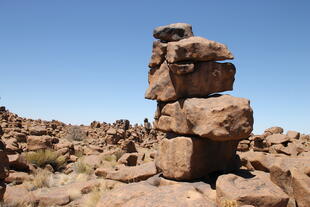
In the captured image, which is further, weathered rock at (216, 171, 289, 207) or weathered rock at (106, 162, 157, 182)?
weathered rock at (106, 162, 157, 182)

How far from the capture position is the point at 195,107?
Result: 617 cm

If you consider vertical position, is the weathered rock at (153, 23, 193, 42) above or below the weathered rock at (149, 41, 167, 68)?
above

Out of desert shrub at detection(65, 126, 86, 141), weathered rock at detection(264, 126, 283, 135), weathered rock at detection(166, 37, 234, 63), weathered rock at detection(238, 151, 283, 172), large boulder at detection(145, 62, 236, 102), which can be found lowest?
desert shrub at detection(65, 126, 86, 141)

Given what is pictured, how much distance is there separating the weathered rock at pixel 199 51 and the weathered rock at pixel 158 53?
0.83m

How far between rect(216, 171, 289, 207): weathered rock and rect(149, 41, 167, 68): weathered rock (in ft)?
11.3

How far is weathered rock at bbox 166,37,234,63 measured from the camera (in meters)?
6.51

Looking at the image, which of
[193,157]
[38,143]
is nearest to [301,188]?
[193,157]

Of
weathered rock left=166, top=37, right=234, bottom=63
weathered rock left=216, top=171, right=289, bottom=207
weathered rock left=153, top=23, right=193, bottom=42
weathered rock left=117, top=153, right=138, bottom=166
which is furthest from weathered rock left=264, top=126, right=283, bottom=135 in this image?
weathered rock left=216, top=171, right=289, bottom=207

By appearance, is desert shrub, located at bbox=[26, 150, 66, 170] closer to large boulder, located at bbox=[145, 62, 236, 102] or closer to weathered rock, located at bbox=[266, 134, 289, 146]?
large boulder, located at bbox=[145, 62, 236, 102]

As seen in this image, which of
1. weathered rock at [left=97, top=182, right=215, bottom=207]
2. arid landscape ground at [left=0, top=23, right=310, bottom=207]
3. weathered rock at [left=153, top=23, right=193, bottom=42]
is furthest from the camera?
weathered rock at [left=153, top=23, right=193, bottom=42]

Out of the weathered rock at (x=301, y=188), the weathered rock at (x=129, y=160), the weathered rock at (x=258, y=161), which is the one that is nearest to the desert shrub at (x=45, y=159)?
the weathered rock at (x=129, y=160)

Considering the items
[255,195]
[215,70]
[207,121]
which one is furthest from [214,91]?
[255,195]

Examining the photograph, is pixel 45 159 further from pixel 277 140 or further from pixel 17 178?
pixel 277 140

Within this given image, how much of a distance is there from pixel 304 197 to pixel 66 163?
34.1 feet
